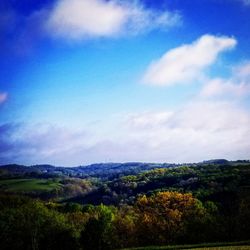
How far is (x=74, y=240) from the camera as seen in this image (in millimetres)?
81812

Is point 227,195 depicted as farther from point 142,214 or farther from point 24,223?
point 24,223

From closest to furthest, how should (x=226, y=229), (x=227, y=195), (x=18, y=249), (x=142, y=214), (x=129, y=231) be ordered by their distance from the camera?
1. (x=226, y=229)
2. (x=18, y=249)
3. (x=129, y=231)
4. (x=142, y=214)
5. (x=227, y=195)

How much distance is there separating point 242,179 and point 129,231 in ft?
405

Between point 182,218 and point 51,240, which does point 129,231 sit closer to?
point 182,218

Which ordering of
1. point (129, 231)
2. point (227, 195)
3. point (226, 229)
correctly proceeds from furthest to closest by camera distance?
point (227, 195)
point (129, 231)
point (226, 229)

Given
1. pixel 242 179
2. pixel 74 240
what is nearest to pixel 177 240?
pixel 74 240

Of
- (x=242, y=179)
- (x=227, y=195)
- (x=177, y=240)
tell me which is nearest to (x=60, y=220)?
(x=177, y=240)

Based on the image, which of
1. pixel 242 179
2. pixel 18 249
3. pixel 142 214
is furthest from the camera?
pixel 242 179

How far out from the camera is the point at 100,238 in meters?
81.9

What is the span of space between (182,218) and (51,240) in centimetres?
3016

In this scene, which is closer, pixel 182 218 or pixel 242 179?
pixel 182 218

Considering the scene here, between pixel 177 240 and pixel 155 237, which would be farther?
pixel 155 237

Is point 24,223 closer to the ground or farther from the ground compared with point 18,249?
farther from the ground

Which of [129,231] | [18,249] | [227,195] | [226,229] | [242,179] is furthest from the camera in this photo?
[242,179]
